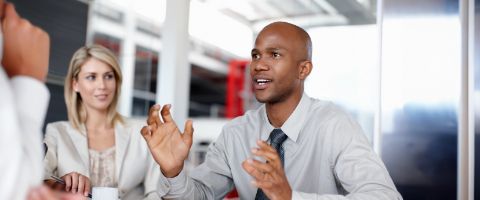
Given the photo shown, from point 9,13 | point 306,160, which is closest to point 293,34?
point 306,160

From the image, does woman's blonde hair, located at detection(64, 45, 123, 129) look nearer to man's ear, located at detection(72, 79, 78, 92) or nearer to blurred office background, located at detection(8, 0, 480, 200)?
man's ear, located at detection(72, 79, 78, 92)

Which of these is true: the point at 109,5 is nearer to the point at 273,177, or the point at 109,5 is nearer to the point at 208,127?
the point at 208,127

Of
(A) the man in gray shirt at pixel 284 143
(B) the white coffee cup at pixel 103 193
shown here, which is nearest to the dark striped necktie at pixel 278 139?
(A) the man in gray shirt at pixel 284 143

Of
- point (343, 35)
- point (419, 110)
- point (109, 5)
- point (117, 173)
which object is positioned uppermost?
point (109, 5)

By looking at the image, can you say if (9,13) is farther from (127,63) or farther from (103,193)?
(127,63)

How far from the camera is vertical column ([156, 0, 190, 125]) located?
3.88m

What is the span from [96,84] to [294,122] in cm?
119

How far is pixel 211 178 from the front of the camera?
2061mm

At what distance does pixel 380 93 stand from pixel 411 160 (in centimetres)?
49

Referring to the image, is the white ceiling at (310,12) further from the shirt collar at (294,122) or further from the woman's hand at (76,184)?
the woman's hand at (76,184)

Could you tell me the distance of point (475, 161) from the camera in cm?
345

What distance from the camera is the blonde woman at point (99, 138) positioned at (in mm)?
2486

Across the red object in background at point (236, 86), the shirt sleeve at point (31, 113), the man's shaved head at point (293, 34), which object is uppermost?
the red object in background at point (236, 86)

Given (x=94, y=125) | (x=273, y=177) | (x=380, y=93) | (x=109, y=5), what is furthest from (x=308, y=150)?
(x=109, y=5)
